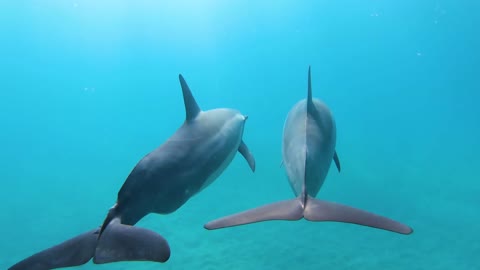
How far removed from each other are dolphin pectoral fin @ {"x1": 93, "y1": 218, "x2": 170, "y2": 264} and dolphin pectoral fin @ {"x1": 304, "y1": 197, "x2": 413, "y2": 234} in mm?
1495

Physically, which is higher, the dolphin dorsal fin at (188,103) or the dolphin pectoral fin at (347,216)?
the dolphin dorsal fin at (188,103)

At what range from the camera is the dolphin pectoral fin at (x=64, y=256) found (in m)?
3.34

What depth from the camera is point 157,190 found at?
4234 millimetres

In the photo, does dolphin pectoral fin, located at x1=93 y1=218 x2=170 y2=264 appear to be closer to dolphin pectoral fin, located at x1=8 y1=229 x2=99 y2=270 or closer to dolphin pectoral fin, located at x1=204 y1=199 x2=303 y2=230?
dolphin pectoral fin, located at x1=8 y1=229 x2=99 y2=270

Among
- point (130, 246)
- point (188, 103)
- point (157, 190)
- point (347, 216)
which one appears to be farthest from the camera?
point (188, 103)

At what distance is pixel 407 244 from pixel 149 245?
307 inches

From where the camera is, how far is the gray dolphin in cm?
385

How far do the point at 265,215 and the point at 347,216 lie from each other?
2.49 ft

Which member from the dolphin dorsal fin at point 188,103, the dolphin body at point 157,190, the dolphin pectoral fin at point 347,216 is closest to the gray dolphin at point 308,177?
the dolphin pectoral fin at point 347,216

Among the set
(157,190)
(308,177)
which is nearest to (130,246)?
(157,190)

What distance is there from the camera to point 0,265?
10508 mm

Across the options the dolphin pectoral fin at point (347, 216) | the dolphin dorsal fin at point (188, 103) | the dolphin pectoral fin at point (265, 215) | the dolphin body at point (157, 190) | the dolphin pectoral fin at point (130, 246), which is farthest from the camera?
the dolphin dorsal fin at point (188, 103)

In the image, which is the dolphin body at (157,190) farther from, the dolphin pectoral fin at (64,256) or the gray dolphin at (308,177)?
the gray dolphin at (308,177)

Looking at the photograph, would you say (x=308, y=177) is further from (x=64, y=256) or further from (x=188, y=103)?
(x=64, y=256)
